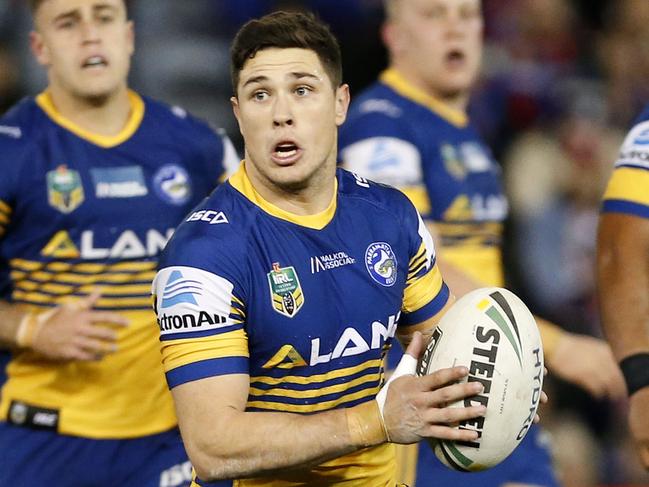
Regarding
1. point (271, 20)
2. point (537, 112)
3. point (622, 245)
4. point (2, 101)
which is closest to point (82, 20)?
point (271, 20)

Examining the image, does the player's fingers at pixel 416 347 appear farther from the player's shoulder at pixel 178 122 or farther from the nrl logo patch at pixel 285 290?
the player's shoulder at pixel 178 122

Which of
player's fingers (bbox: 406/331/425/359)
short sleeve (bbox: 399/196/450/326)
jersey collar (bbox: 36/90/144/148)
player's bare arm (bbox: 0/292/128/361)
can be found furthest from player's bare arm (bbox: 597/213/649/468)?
jersey collar (bbox: 36/90/144/148)

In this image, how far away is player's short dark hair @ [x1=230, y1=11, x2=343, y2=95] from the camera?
13.6 ft

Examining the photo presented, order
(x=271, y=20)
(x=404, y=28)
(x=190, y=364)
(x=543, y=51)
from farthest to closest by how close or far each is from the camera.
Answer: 1. (x=543, y=51)
2. (x=404, y=28)
3. (x=271, y=20)
4. (x=190, y=364)

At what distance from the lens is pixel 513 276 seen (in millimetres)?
9391

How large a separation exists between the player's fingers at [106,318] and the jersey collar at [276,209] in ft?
3.33

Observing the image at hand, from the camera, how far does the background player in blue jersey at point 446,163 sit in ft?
19.9

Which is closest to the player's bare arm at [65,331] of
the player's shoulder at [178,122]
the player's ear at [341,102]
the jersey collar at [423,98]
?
the player's shoulder at [178,122]

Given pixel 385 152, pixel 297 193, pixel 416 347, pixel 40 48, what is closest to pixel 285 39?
pixel 297 193

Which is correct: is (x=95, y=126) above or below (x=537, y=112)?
above

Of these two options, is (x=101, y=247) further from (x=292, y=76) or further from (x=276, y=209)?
(x=292, y=76)

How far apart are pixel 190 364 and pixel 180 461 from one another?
1.47m

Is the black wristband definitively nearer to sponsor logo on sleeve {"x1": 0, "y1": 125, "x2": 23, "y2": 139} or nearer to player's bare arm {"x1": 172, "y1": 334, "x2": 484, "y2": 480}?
player's bare arm {"x1": 172, "y1": 334, "x2": 484, "y2": 480}

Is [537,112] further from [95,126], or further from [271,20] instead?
[271,20]
